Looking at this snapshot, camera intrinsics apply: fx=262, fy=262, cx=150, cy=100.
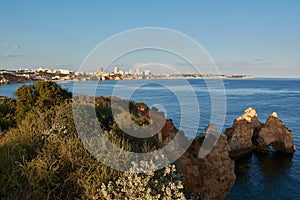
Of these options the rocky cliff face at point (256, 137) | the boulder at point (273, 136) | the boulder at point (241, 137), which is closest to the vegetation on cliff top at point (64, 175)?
the boulder at point (241, 137)

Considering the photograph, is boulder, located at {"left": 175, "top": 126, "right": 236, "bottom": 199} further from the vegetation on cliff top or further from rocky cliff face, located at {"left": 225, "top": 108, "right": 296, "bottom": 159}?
rocky cliff face, located at {"left": 225, "top": 108, "right": 296, "bottom": 159}

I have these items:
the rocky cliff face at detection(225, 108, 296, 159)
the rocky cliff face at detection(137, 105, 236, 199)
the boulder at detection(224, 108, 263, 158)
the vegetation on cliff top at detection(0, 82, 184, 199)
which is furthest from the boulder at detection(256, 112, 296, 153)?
the vegetation on cliff top at detection(0, 82, 184, 199)

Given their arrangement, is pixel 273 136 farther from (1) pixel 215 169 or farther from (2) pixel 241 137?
(1) pixel 215 169

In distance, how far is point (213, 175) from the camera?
11.9 metres

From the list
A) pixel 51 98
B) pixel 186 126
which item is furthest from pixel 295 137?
pixel 51 98

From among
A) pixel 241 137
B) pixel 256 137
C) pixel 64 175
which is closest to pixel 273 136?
pixel 256 137

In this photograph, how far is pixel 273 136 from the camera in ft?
114

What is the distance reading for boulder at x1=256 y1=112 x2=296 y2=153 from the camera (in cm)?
3353

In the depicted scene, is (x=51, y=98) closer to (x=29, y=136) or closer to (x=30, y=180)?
(x=29, y=136)

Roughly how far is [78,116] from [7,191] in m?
3.68

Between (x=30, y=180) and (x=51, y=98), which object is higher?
(x=51, y=98)

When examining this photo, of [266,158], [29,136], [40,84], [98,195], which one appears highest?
[40,84]

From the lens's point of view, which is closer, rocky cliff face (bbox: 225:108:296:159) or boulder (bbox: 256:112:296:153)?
rocky cliff face (bbox: 225:108:296:159)

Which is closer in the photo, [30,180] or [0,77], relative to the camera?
[30,180]
